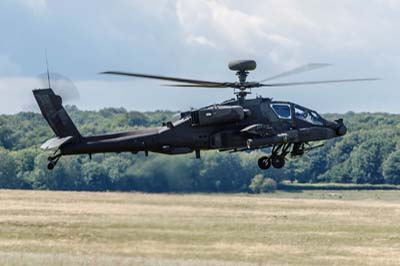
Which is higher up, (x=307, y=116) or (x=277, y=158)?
(x=307, y=116)

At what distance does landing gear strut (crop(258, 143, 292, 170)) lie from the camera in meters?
38.9

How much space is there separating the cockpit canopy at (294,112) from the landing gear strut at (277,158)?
86cm

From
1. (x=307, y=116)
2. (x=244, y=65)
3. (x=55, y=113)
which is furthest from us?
(x=55, y=113)

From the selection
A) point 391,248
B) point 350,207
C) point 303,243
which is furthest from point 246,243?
point 350,207

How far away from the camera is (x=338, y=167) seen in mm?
85375

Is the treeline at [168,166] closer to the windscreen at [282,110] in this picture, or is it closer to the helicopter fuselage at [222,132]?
the helicopter fuselage at [222,132]

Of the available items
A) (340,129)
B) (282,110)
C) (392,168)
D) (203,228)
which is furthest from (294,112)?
(392,168)

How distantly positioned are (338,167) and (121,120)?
17.6 metres

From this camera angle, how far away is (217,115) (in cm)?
3856

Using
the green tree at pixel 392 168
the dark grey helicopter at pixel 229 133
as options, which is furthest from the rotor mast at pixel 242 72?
the green tree at pixel 392 168

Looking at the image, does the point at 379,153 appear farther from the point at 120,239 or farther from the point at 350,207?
the point at 120,239

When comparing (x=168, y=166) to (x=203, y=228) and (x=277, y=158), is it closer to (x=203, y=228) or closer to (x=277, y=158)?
(x=203, y=228)

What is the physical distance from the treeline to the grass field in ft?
4.04

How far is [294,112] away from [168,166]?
16013mm
